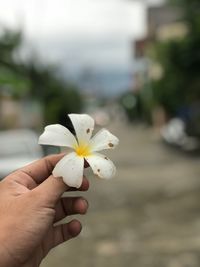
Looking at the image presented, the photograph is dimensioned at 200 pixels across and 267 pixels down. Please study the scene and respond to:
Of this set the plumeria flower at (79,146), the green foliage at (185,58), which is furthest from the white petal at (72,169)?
the green foliage at (185,58)

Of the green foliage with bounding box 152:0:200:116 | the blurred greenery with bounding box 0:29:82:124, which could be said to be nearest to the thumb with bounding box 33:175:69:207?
the green foliage with bounding box 152:0:200:116

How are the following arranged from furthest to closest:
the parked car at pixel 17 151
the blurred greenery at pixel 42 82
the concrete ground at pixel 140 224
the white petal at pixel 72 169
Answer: the blurred greenery at pixel 42 82
the parked car at pixel 17 151
the concrete ground at pixel 140 224
the white petal at pixel 72 169

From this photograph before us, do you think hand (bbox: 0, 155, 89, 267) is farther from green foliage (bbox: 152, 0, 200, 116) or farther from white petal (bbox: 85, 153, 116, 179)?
green foliage (bbox: 152, 0, 200, 116)

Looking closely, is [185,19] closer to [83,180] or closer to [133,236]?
[133,236]

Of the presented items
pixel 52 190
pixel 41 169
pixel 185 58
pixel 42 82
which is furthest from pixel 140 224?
pixel 42 82

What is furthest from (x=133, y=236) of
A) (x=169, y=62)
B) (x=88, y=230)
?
(x=169, y=62)

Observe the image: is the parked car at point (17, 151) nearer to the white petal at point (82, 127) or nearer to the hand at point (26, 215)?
the hand at point (26, 215)

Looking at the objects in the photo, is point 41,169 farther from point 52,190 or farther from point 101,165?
point 101,165
